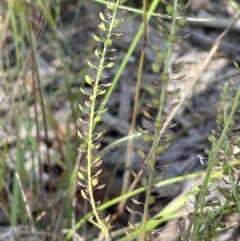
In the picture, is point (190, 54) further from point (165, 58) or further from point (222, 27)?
point (165, 58)

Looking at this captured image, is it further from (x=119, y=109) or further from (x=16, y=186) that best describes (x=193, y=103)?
(x=16, y=186)

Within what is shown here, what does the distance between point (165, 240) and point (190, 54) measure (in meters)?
1.00

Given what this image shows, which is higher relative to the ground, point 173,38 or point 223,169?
point 173,38

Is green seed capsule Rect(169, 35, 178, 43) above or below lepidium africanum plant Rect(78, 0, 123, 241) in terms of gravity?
above

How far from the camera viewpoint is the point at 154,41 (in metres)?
2.11

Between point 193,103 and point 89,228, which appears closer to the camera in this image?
point 89,228

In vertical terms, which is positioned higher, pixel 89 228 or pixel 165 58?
pixel 165 58

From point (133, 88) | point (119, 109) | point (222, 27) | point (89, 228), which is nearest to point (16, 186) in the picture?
point (89, 228)

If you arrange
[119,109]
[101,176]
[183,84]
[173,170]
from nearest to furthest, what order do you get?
[101,176] < [173,170] < [119,109] < [183,84]

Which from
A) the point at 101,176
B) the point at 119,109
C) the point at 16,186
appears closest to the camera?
the point at 16,186

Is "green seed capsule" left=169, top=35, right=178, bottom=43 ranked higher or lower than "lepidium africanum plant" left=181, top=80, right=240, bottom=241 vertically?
higher

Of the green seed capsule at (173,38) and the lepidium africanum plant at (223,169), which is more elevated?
the green seed capsule at (173,38)

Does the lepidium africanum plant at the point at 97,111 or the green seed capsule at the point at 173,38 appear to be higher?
the green seed capsule at the point at 173,38

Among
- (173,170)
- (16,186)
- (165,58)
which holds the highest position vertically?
(165,58)
